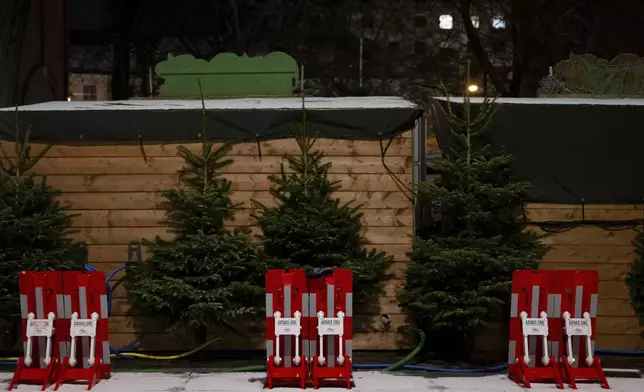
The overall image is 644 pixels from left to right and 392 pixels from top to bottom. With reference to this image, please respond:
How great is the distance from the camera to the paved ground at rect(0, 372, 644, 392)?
6.88 m

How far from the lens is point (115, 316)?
8.27m

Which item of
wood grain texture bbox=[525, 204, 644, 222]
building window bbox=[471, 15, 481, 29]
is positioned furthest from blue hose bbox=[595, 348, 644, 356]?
building window bbox=[471, 15, 481, 29]

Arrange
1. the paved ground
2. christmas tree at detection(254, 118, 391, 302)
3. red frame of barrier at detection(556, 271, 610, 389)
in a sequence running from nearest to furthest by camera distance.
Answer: the paved ground < red frame of barrier at detection(556, 271, 610, 389) < christmas tree at detection(254, 118, 391, 302)

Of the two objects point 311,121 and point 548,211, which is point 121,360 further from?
point 548,211

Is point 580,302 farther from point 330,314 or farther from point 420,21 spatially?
point 420,21

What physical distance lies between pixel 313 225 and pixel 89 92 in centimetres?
2039

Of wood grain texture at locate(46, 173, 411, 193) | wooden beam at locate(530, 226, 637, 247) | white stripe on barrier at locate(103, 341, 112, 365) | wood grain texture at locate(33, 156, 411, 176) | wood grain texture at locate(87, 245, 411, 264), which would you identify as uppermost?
wood grain texture at locate(33, 156, 411, 176)

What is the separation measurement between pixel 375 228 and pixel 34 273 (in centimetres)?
347

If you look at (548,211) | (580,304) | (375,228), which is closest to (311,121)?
(375,228)

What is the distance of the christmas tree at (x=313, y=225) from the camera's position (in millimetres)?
7703

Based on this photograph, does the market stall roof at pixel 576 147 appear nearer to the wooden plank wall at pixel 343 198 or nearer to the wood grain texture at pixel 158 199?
the wooden plank wall at pixel 343 198

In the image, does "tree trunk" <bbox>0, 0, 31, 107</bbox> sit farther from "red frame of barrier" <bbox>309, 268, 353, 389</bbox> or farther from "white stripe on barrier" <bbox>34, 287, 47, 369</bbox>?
"red frame of barrier" <bbox>309, 268, 353, 389</bbox>

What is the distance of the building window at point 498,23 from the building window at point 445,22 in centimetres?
152

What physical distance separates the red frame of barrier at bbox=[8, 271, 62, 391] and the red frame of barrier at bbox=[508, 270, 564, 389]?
4237 millimetres
